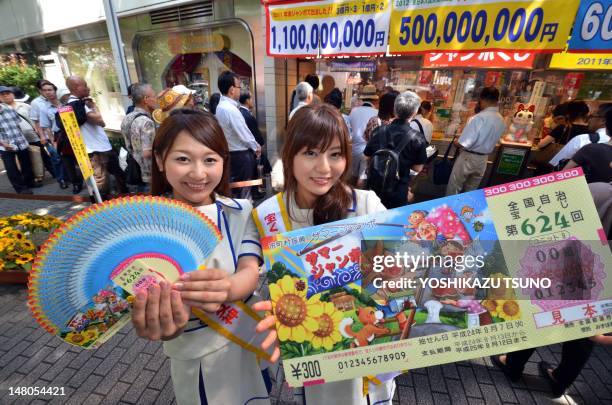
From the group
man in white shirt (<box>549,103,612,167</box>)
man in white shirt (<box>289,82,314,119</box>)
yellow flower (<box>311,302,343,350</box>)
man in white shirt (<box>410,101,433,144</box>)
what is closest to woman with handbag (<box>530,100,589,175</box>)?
man in white shirt (<box>549,103,612,167</box>)

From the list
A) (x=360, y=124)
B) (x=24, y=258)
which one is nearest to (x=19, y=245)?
(x=24, y=258)

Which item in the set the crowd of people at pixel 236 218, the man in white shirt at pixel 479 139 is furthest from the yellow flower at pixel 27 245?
the man in white shirt at pixel 479 139

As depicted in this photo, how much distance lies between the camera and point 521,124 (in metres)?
4.93

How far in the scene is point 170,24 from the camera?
688 cm

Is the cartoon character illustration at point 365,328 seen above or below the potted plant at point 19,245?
above

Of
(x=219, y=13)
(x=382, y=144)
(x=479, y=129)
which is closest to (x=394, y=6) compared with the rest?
(x=382, y=144)

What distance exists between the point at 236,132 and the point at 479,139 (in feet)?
12.4

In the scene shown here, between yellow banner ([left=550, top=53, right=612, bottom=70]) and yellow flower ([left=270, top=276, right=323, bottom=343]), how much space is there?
17.9ft

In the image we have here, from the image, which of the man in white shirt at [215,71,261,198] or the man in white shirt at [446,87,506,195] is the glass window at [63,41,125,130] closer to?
the man in white shirt at [215,71,261,198]

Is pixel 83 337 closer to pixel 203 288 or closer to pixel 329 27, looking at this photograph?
pixel 203 288

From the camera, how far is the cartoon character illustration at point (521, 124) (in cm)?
487

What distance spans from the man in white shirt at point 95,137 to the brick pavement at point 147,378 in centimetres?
282

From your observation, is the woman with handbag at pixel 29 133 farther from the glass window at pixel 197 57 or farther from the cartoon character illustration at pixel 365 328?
the cartoon character illustration at pixel 365 328

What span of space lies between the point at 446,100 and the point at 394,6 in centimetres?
293
